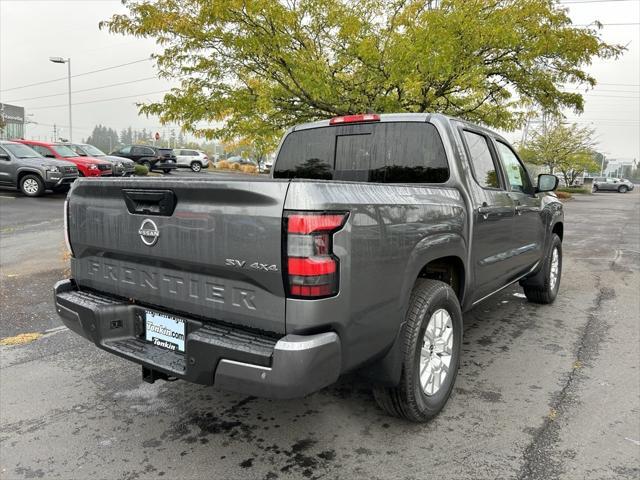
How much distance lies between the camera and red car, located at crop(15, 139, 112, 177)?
667 inches

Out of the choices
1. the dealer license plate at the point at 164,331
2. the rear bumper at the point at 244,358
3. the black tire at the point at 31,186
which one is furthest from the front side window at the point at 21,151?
the dealer license plate at the point at 164,331

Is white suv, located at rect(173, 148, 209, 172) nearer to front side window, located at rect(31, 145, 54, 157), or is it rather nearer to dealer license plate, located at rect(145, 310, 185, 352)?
front side window, located at rect(31, 145, 54, 157)

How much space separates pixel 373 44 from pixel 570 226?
32.5ft

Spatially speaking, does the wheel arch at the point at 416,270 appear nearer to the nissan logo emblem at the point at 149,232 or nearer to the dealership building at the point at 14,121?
the nissan logo emblem at the point at 149,232

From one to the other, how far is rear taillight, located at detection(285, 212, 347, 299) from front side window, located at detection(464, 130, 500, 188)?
79.2 inches

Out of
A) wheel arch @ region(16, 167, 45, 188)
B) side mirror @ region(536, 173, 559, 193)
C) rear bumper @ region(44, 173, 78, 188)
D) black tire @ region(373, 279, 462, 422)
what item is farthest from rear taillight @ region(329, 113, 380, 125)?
wheel arch @ region(16, 167, 45, 188)

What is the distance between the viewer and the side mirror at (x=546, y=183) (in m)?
4.93

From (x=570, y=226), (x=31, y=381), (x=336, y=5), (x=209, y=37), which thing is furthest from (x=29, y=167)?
(x=570, y=226)

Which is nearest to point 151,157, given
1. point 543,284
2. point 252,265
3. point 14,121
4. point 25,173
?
point 25,173

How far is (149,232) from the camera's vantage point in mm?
2557

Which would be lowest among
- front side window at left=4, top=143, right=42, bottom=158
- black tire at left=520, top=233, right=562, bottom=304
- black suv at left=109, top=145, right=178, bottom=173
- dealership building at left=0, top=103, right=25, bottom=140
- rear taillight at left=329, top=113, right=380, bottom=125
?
black tire at left=520, top=233, right=562, bottom=304

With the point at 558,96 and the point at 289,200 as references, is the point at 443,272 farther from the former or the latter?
the point at 558,96

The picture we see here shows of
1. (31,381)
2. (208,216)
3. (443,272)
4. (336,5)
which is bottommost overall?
(31,381)

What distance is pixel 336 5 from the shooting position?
8320 millimetres
